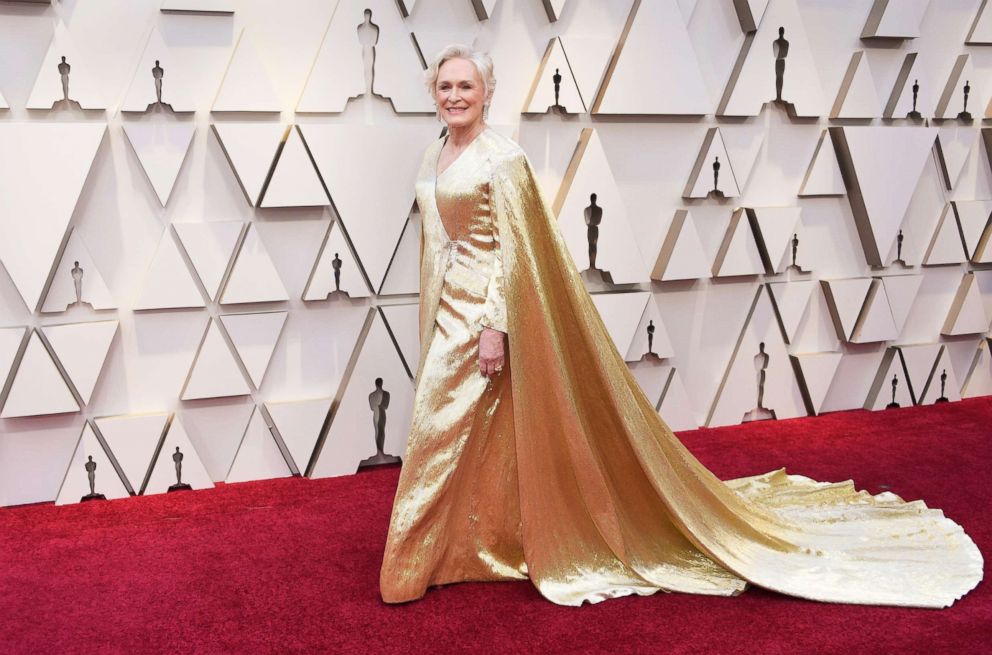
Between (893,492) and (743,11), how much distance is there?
79.4 inches

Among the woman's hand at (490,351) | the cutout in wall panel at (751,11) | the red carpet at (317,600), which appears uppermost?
the cutout in wall panel at (751,11)

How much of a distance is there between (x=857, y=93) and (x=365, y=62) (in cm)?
216

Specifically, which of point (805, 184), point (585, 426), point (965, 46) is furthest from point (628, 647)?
point (965, 46)

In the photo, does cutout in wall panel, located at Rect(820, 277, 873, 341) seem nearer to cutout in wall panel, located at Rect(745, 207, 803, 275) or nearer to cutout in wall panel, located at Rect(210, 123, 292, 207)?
cutout in wall panel, located at Rect(745, 207, 803, 275)

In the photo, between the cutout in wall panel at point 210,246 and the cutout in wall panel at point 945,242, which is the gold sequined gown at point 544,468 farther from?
the cutout in wall panel at point 945,242

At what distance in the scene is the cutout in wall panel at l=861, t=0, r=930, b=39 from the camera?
13.0 ft

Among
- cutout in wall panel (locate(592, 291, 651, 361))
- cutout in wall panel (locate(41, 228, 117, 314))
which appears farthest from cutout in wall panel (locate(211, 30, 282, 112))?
cutout in wall panel (locate(592, 291, 651, 361))

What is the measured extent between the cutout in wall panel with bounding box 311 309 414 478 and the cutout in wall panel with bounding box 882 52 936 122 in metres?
2.47

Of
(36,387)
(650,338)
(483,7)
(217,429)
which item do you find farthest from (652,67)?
(36,387)

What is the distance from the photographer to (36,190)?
3.11 metres

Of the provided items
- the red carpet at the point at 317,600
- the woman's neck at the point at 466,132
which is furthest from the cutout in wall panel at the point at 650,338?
the woman's neck at the point at 466,132

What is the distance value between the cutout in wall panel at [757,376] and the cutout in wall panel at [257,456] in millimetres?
1870

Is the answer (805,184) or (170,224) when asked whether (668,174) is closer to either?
(805,184)

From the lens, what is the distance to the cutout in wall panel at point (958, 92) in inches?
164
